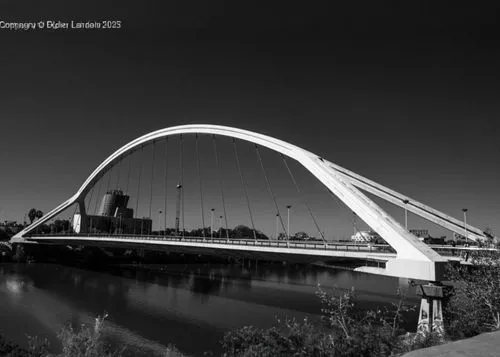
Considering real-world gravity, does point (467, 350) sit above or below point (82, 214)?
below

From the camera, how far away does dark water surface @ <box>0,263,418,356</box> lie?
2522 cm

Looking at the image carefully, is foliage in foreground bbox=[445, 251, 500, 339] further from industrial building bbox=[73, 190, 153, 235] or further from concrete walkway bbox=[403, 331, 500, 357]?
industrial building bbox=[73, 190, 153, 235]

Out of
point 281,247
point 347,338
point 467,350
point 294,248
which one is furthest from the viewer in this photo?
point 281,247

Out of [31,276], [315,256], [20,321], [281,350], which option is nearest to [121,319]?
[20,321]

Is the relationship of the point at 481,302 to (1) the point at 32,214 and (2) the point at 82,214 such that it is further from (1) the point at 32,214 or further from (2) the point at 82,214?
(1) the point at 32,214

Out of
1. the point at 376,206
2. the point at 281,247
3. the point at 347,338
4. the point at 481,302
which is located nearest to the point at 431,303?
the point at 481,302

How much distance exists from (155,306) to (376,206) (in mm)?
22116

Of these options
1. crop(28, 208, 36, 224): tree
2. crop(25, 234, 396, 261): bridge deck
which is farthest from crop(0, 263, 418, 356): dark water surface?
crop(28, 208, 36, 224): tree

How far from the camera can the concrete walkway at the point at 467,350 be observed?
8828 millimetres

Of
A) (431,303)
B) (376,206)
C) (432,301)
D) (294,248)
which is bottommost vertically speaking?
(431,303)

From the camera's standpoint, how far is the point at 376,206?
25.2 m

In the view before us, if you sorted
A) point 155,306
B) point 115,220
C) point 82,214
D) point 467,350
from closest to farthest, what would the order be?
point 467,350, point 155,306, point 82,214, point 115,220

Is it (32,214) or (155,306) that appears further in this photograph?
(32,214)

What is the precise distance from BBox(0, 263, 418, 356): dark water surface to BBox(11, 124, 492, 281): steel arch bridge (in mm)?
5222
